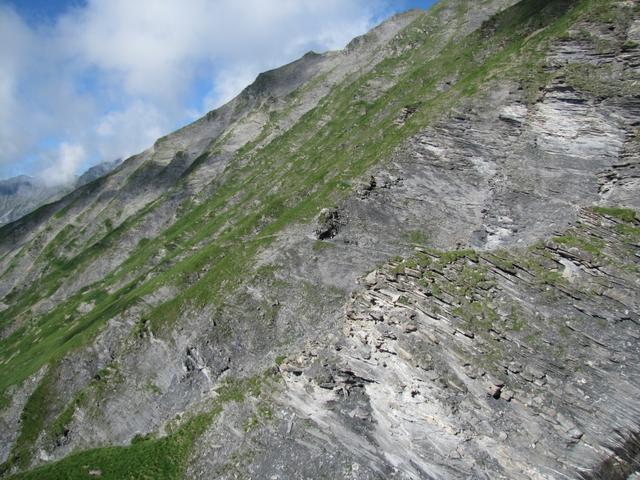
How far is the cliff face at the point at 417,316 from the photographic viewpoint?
2753 centimetres

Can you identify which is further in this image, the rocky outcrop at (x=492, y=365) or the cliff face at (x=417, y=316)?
the cliff face at (x=417, y=316)

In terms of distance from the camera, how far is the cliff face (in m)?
27.5

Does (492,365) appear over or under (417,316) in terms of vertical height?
under

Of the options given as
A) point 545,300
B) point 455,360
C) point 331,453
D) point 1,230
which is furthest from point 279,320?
point 1,230

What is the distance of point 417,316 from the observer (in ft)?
102

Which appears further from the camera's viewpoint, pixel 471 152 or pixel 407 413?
pixel 471 152

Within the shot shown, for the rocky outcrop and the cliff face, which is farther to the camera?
the cliff face

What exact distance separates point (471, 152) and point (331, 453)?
3419 cm

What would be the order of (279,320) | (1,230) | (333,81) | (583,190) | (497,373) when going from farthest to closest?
(1,230) → (333,81) → (279,320) → (583,190) → (497,373)

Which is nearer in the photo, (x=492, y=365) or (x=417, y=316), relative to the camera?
(x=492, y=365)

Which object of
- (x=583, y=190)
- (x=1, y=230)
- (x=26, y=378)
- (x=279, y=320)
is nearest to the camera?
(x=583, y=190)

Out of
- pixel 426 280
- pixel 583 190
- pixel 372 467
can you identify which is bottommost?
pixel 372 467

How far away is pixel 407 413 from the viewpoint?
1124 inches

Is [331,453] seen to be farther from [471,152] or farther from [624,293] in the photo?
[471,152]
